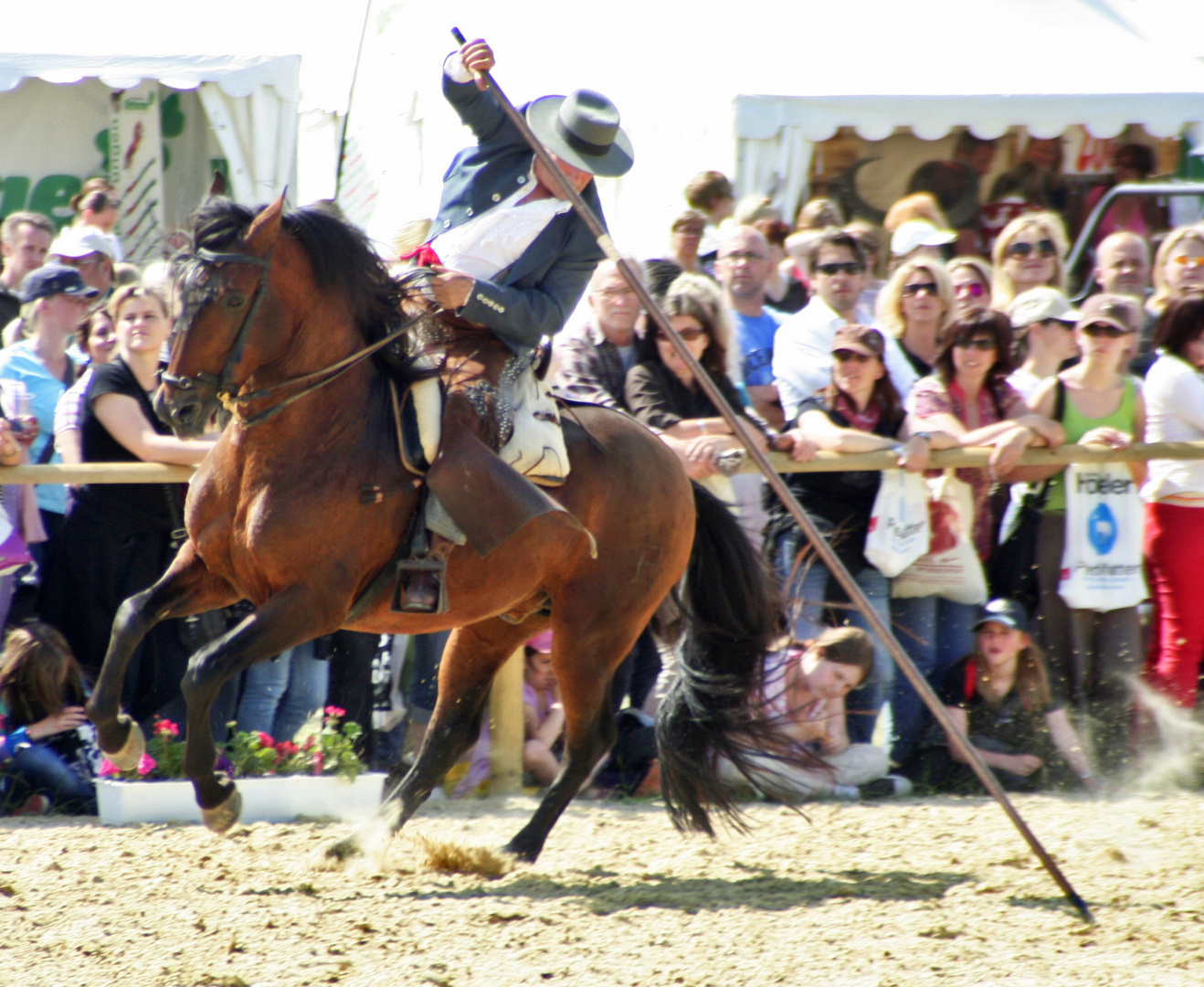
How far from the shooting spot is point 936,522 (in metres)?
6.39

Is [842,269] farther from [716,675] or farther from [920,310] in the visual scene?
[716,675]

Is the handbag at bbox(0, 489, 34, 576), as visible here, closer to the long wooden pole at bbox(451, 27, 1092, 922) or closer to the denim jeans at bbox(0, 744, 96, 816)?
the denim jeans at bbox(0, 744, 96, 816)

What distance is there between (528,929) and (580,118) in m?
2.49

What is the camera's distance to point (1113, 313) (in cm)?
654

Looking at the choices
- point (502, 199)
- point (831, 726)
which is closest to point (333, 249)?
point (502, 199)

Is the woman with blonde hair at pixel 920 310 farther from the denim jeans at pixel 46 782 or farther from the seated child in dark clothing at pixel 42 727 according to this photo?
the denim jeans at pixel 46 782

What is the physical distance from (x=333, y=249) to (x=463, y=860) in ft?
6.93

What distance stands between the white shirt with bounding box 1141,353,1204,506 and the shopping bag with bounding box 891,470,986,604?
91 centimetres

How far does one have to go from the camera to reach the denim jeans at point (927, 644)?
21.1ft

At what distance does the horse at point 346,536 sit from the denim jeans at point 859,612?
1.04 m

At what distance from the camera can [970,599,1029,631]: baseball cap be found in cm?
630

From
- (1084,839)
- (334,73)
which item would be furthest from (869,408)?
(334,73)

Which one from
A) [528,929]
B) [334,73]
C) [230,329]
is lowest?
[528,929]

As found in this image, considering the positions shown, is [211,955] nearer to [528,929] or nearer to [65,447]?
[528,929]
